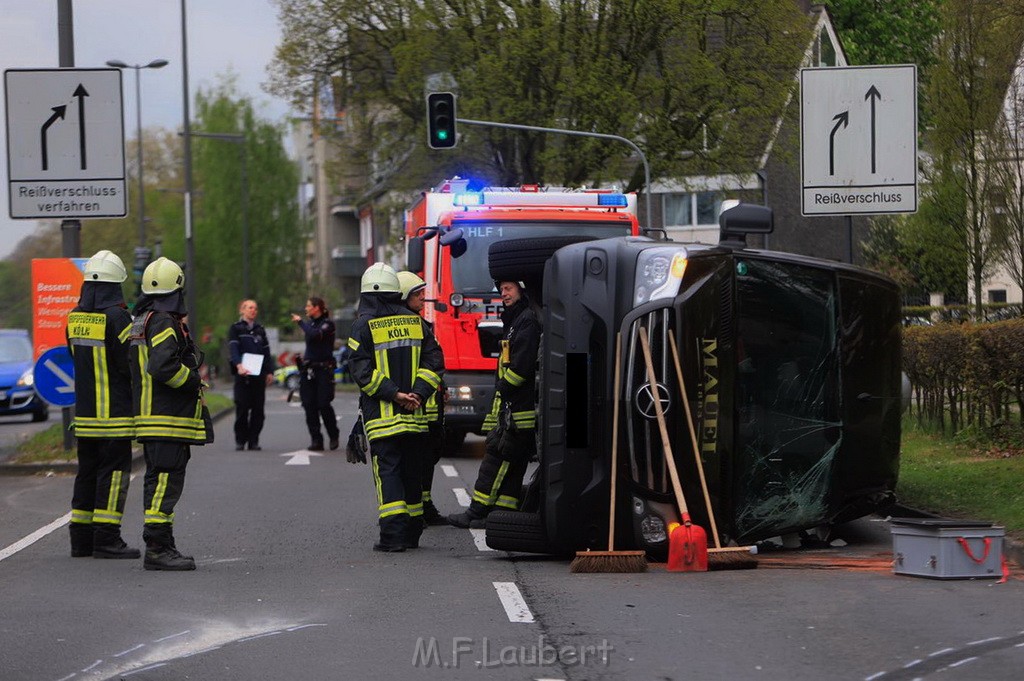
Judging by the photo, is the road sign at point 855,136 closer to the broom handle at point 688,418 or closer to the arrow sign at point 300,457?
the broom handle at point 688,418

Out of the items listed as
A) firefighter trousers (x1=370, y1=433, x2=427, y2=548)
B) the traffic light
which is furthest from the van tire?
the traffic light

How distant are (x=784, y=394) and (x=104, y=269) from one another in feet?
15.2

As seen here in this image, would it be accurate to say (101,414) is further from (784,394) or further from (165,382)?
(784,394)

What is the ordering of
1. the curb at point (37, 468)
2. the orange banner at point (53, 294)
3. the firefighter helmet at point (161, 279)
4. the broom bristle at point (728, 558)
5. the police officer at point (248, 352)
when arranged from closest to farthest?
1. the broom bristle at point (728, 558)
2. the firefighter helmet at point (161, 279)
3. the curb at point (37, 468)
4. the orange banner at point (53, 294)
5. the police officer at point (248, 352)

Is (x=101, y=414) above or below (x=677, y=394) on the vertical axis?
below

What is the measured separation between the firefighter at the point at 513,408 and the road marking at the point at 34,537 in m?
3.32

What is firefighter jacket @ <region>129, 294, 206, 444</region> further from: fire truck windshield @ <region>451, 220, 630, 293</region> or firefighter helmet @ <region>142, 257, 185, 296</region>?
fire truck windshield @ <region>451, 220, 630, 293</region>

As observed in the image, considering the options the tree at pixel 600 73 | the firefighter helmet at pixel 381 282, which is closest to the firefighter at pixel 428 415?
the firefighter helmet at pixel 381 282

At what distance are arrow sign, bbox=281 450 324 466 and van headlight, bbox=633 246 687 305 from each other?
9397 mm

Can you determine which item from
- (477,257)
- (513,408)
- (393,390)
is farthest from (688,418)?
(477,257)

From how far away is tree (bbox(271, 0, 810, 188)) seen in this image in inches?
1270

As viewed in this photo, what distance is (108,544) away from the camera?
419 inches

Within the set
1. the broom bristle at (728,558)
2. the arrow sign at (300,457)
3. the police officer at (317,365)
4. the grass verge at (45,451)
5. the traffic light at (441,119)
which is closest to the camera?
the broom bristle at (728,558)

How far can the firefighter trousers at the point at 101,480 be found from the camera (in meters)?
10.6
